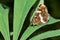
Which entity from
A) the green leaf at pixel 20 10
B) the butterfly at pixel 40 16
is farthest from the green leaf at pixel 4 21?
the butterfly at pixel 40 16

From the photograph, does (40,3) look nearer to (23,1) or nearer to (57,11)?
(23,1)

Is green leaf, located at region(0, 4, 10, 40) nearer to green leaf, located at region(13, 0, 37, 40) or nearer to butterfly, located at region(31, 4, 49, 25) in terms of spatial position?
green leaf, located at region(13, 0, 37, 40)

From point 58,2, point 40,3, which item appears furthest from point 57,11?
point 40,3

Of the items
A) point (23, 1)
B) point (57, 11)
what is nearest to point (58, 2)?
point (57, 11)

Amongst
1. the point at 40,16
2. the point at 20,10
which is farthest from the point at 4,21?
the point at 40,16

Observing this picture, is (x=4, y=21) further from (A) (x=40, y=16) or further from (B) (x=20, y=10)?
(A) (x=40, y=16)

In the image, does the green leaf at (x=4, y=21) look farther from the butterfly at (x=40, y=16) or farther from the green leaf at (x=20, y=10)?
the butterfly at (x=40, y=16)

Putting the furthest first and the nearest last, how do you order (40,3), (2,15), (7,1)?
1. (7,1)
2. (40,3)
3. (2,15)

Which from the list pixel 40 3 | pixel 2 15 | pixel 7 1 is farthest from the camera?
pixel 7 1

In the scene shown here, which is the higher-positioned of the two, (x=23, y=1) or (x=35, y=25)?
(x=23, y=1)

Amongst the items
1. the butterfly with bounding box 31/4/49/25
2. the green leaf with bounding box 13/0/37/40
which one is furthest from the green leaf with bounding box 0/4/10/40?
the butterfly with bounding box 31/4/49/25

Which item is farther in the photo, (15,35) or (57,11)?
(57,11)
